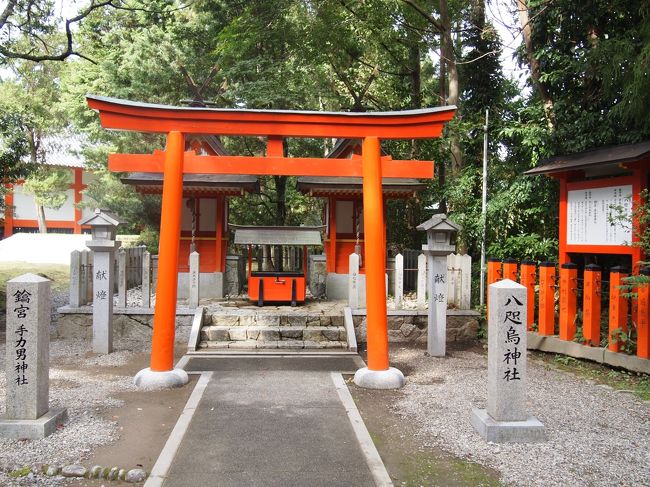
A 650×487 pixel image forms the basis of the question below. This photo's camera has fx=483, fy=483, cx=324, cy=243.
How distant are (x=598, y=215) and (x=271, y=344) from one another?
6.68 m

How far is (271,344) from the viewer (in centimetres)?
980

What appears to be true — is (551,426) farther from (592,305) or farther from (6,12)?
(6,12)

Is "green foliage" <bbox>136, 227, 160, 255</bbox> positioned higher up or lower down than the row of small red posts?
higher up

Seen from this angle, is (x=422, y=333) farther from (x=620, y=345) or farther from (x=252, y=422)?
(x=252, y=422)

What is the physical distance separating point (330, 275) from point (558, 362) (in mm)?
6900

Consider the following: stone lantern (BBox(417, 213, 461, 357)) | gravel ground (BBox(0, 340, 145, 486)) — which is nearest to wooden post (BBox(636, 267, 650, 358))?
stone lantern (BBox(417, 213, 461, 357))

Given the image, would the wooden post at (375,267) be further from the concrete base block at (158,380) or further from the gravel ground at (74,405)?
the gravel ground at (74,405)

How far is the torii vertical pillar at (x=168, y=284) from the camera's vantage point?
7.32 m

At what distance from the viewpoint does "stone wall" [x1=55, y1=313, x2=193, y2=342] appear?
33.8 ft

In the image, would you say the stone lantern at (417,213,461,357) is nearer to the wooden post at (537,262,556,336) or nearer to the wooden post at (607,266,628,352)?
the wooden post at (537,262,556,336)

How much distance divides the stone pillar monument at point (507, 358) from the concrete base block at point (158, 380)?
4.36m

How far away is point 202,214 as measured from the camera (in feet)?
46.7

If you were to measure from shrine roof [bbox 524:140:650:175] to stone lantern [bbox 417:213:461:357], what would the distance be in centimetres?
236

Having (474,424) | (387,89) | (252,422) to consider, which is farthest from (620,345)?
(387,89)
